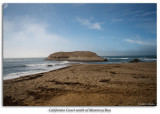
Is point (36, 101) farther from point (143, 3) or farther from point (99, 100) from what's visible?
point (143, 3)

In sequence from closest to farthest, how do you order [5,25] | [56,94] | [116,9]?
[56,94] < [5,25] < [116,9]

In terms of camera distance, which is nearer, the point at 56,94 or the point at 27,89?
the point at 56,94

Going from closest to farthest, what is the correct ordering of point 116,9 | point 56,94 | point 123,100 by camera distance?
point 123,100 < point 56,94 < point 116,9

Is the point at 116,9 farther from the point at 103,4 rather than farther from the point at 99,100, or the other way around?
the point at 99,100

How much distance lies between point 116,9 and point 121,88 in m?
2.96

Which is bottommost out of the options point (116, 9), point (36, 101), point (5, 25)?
point (36, 101)

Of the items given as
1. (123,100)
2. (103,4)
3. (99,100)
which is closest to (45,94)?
(99,100)

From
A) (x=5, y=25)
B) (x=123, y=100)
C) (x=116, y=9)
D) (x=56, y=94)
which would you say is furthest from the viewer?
(x=116, y=9)

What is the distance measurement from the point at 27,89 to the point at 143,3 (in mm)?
5165

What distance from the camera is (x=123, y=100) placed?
2.52 metres

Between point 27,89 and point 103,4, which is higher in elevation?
point 103,4

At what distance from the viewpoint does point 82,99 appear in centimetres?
257

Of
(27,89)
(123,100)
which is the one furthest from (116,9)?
(27,89)

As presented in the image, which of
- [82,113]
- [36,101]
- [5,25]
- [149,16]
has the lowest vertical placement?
[82,113]
